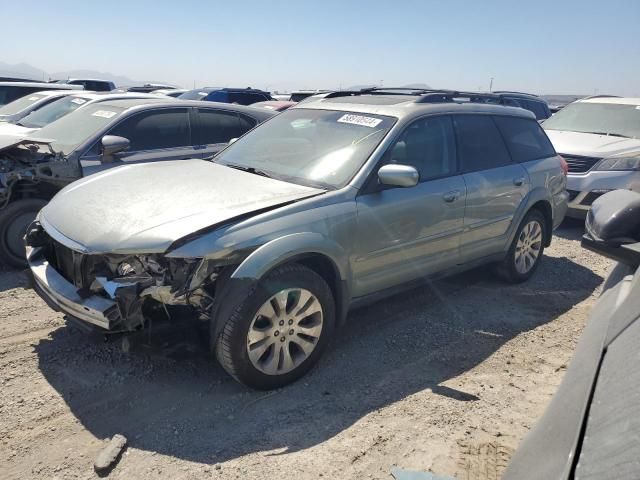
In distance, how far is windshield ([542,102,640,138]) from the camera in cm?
870

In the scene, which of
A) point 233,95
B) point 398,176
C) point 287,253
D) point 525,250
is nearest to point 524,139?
point 525,250

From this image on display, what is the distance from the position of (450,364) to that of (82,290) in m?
2.48

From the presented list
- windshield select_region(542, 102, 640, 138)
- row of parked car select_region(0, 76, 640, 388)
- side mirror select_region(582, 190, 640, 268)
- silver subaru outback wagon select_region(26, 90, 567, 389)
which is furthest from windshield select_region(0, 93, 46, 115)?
side mirror select_region(582, 190, 640, 268)

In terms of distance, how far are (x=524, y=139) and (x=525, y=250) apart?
1104mm

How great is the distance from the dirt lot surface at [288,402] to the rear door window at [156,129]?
2.23 metres

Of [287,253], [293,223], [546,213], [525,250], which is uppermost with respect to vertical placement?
[293,223]

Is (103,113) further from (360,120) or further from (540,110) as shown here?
(540,110)

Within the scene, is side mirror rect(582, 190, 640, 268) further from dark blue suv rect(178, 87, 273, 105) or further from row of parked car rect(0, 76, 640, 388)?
dark blue suv rect(178, 87, 273, 105)

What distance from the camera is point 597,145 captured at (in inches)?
316

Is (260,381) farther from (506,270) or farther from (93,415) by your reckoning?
(506,270)

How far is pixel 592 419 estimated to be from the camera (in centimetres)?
135

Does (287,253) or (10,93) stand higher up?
Answer: (10,93)

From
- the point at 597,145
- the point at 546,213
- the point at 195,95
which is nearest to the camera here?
the point at 546,213

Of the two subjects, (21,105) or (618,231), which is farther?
(21,105)
